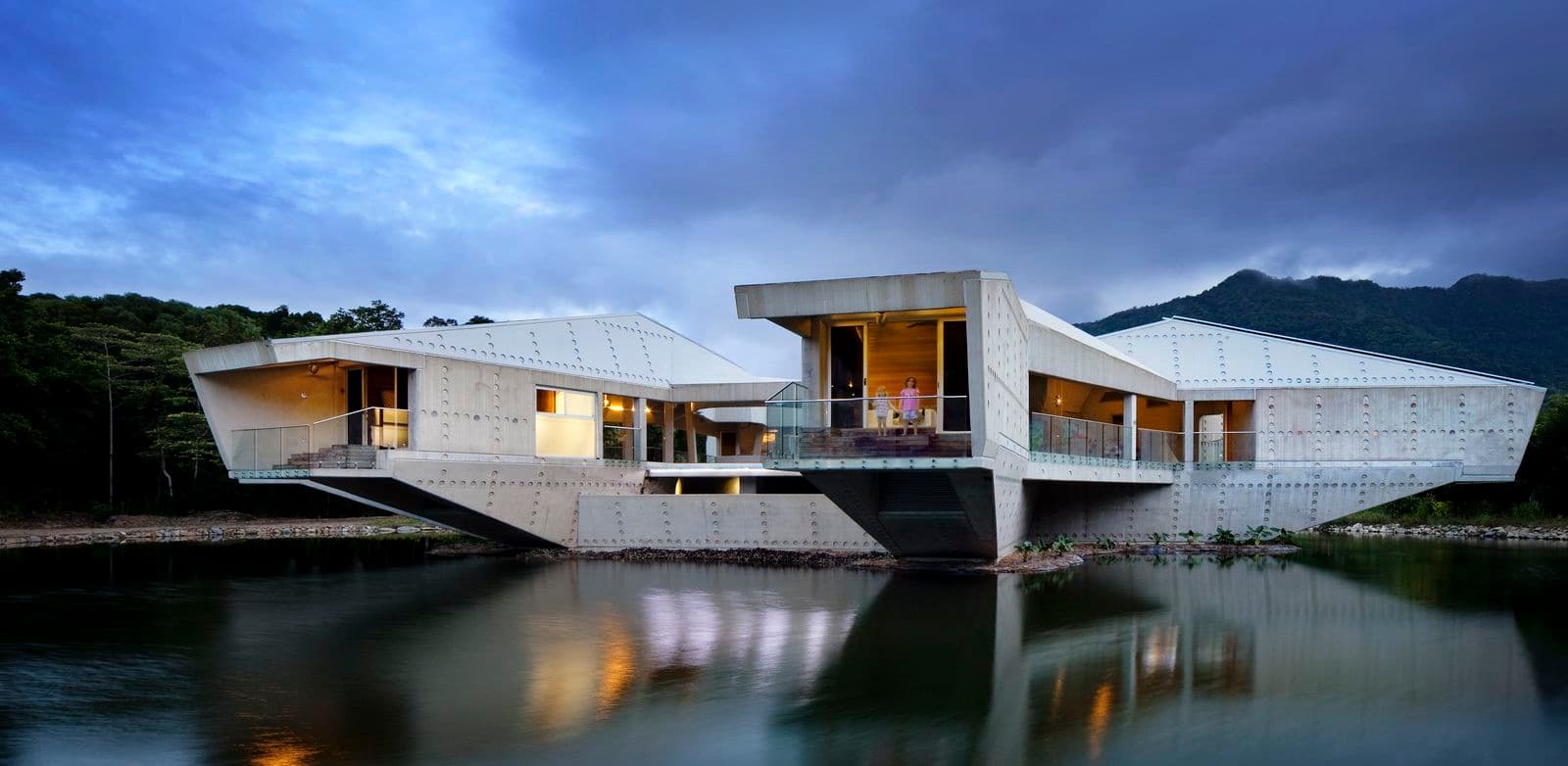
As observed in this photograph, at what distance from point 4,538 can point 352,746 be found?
32174 millimetres

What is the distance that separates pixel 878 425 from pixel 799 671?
7026 mm

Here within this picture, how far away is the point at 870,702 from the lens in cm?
917

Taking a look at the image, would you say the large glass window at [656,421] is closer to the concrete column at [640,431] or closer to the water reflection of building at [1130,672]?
the concrete column at [640,431]

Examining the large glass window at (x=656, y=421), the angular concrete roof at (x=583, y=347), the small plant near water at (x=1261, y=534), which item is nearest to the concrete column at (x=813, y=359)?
the angular concrete roof at (x=583, y=347)

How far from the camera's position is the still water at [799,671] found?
7.86m

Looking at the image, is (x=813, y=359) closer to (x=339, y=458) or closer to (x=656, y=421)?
(x=339, y=458)

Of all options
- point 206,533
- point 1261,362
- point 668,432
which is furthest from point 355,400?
point 1261,362

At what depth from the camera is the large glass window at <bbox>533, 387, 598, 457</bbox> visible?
85.8 ft

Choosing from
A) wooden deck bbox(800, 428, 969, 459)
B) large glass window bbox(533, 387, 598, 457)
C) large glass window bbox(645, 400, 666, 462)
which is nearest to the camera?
wooden deck bbox(800, 428, 969, 459)

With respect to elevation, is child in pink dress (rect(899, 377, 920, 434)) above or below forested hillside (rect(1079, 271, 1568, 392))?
below

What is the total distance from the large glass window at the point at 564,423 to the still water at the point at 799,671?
22.7ft

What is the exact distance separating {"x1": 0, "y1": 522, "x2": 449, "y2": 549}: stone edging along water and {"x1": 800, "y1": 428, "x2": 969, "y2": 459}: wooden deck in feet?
77.9

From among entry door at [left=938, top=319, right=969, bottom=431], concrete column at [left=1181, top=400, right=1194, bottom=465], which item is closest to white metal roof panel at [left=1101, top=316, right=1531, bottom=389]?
concrete column at [left=1181, top=400, right=1194, bottom=465]

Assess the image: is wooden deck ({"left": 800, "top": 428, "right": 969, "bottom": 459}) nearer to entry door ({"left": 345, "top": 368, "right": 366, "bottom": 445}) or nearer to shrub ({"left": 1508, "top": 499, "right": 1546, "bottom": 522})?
entry door ({"left": 345, "top": 368, "right": 366, "bottom": 445})
